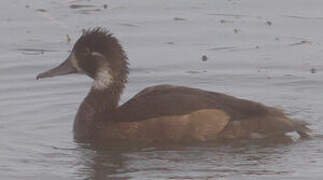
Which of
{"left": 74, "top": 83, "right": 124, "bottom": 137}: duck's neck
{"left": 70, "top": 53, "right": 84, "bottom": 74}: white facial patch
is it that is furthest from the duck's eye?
{"left": 74, "top": 83, "right": 124, "bottom": 137}: duck's neck

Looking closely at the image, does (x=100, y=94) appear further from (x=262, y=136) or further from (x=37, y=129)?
(x=262, y=136)

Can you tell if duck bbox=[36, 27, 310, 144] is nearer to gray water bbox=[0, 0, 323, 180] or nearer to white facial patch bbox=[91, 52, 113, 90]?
gray water bbox=[0, 0, 323, 180]

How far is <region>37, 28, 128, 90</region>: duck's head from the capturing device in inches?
487

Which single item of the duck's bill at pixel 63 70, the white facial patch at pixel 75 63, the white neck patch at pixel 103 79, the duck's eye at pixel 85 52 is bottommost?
the white neck patch at pixel 103 79

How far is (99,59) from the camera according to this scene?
12.5m

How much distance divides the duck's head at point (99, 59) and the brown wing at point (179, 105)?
2.02 ft

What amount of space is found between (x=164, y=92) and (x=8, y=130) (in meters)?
1.75

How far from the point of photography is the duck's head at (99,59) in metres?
12.4

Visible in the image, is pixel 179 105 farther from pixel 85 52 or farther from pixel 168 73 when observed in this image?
pixel 168 73

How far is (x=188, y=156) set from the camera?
1132 cm

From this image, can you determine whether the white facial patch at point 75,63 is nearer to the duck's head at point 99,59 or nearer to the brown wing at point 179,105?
the duck's head at point 99,59

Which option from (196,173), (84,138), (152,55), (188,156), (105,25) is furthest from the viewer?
(105,25)

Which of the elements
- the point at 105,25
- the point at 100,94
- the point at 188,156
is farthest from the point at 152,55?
the point at 188,156

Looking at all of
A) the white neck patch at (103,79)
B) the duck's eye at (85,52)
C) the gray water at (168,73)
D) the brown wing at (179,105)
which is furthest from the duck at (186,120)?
the duck's eye at (85,52)
